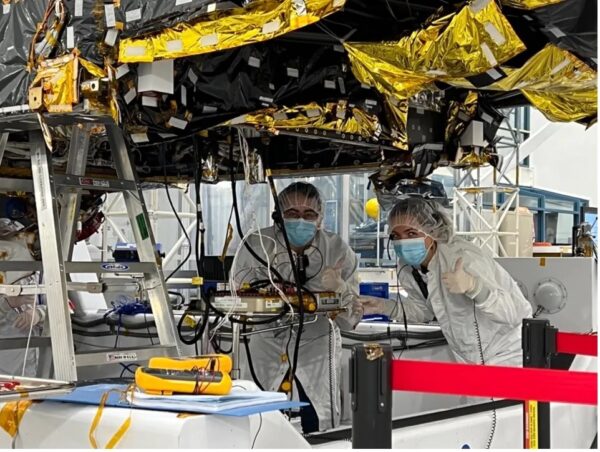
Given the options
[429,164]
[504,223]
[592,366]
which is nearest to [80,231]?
[429,164]

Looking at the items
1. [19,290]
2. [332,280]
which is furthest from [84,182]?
[332,280]

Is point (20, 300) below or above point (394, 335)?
above

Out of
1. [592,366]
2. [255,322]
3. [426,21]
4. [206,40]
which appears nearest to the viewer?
[206,40]

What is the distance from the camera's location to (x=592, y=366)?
14.2 ft

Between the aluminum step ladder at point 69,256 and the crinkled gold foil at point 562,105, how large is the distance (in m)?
1.82

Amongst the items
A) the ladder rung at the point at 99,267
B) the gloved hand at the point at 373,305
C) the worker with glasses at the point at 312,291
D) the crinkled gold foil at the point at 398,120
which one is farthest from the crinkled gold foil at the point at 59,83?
the gloved hand at the point at 373,305

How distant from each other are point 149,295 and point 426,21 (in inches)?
61.3

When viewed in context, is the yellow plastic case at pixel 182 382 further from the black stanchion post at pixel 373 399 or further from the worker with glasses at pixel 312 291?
the worker with glasses at pixel 312 291

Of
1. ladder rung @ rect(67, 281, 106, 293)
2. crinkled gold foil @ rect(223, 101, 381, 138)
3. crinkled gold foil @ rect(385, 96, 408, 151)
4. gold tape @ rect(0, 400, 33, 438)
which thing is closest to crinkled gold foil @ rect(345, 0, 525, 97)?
crinkled gold foil @ rect(223, 101, 381, 138)

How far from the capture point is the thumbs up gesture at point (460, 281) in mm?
3898

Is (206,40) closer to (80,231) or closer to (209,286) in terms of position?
(209,286)

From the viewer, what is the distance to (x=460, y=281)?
12.8 ft

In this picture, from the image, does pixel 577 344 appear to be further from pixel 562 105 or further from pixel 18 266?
pixel 18 266

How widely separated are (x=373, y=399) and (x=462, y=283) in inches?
81.4
